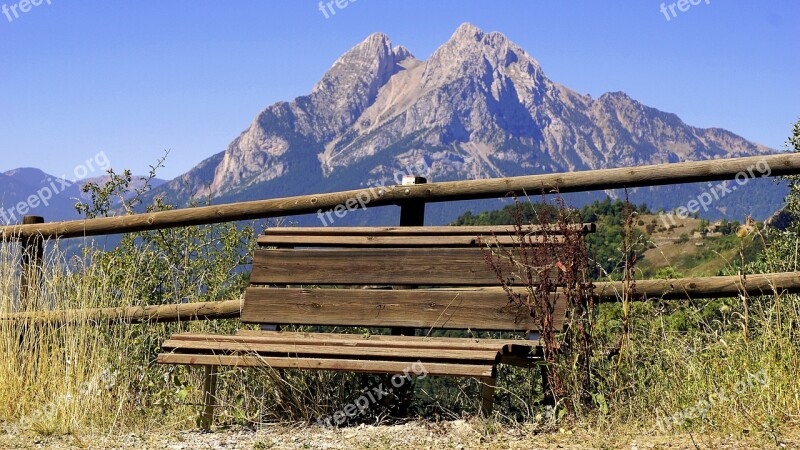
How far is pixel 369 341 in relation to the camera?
440 centimetres

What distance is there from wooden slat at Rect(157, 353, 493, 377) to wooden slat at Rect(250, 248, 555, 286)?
84cm

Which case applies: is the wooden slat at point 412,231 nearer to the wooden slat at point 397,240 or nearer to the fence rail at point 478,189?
the wooden slat at point 397,240

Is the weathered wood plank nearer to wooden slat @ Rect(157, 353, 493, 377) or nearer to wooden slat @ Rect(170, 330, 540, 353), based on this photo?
wooden slat @ Rect(170, 330, 540, 353)

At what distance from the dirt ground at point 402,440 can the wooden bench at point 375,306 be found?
209 millimetres

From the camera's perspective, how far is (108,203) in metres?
10.6

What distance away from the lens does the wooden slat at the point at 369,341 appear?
4055mm

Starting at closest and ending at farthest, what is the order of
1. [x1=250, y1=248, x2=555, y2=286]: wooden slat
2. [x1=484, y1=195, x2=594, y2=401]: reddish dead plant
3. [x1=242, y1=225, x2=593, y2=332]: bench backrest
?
[x1=484, y1=195, x2=594, y2=401]: reddish dead plant < [x1=242, y1=225, x2=593, y2=332]: bench backrest < [x1=250, y1=248, x2=555, y2=286]: wooden slat

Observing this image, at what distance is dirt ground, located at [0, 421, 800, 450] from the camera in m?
3.51

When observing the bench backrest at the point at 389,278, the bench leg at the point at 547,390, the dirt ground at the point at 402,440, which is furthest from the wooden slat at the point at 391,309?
the dirt ground at the point at 402,440

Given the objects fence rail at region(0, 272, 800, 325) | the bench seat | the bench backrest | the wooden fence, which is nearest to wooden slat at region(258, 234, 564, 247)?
the bench backrest

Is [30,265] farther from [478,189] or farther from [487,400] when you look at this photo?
[487,400]

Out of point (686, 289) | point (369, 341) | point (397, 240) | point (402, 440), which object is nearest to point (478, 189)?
point (397, 240)

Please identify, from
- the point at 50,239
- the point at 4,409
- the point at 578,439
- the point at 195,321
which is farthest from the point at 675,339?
the point at 50,239

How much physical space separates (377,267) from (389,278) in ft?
0.31
